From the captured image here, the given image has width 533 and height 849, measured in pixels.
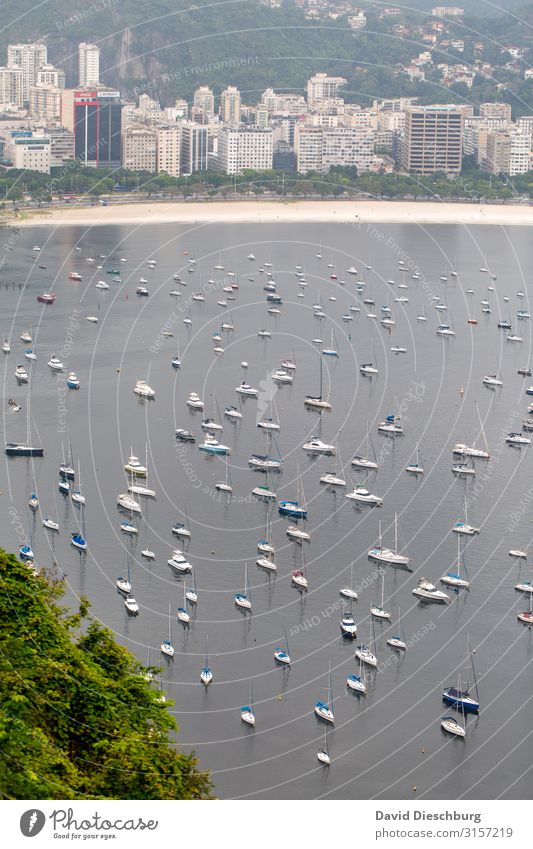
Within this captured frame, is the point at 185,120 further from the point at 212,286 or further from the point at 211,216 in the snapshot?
the point at 212,286

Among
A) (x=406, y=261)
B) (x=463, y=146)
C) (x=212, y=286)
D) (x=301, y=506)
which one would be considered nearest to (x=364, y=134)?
(x=463, y=146)

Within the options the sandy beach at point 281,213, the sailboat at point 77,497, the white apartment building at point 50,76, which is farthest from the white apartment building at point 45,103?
the sailboat at point 77,497

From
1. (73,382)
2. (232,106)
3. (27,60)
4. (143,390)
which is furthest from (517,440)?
(27,60)

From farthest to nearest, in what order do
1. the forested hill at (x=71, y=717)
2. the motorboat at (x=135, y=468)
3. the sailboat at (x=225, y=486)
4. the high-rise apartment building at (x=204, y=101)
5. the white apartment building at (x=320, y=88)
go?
1. the white apartment building at (x=320, y=88)
2. the high-rise apartment building at (x=204, y=101)
3. the motorboat at (x=135, y=468)
4. the sailboat at (x=225, y=486)
5. the forested hill at (x=71, y=717)

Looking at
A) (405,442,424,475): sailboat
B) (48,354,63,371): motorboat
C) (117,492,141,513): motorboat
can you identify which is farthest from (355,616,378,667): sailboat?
(48,354,63,371): motorboat

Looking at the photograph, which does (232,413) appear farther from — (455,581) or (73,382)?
(455,581)

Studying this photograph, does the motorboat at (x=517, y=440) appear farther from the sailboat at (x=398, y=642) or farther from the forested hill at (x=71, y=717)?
the forested hill at (x=71, y=717)

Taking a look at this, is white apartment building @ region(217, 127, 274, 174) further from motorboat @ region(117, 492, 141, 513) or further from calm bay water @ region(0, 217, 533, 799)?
motorboat @ region(117, 492, 141, 513)
